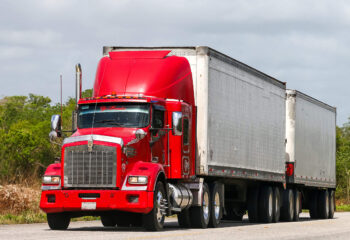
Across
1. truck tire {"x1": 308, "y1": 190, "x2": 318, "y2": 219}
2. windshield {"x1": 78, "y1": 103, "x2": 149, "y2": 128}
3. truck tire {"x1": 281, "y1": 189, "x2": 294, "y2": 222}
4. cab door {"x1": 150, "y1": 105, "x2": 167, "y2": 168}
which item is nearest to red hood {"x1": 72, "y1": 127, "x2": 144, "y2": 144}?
windshield {"x1": 78, "y1": 103, "x2": 149, "y2": 128}

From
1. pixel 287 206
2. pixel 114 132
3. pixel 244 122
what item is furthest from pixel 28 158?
pixel 114 132

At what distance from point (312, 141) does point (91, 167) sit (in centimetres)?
1729

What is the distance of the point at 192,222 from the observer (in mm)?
22016

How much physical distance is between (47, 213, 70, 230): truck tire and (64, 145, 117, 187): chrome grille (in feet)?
3.97

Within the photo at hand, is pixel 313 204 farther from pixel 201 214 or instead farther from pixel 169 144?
pixel 169 144

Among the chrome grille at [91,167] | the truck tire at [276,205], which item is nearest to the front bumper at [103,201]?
the chrome grille at [91,167]

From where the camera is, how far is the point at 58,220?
20.2 m

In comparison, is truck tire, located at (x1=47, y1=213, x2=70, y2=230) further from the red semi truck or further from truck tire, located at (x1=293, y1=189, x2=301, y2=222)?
truck tire, located at (x1=293, y1=189, x2=301, y2=222)

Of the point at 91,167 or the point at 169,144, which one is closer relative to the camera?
the point at 91,167

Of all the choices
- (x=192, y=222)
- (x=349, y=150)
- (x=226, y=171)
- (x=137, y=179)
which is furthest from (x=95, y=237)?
(x=349, y=150)

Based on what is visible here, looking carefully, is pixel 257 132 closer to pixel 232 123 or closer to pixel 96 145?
pixel 232 123

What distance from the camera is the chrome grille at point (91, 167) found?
19.0 metres

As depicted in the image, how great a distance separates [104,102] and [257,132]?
8062 mm

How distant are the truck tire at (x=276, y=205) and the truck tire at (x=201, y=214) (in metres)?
6.95
